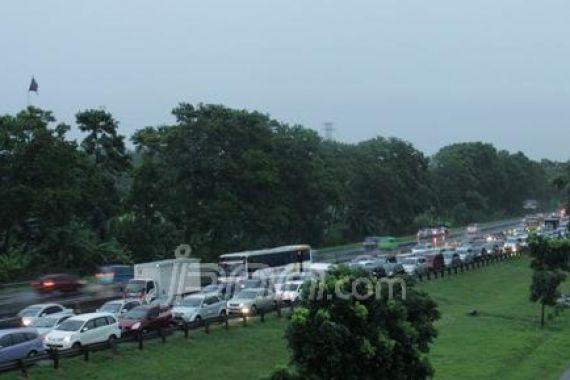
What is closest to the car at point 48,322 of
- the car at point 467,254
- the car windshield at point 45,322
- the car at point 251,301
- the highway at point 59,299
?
the car windshield at point 45,322

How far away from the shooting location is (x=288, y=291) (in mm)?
47906

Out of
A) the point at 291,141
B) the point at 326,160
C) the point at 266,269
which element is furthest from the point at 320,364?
the point at 326,160

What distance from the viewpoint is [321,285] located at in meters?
19.4

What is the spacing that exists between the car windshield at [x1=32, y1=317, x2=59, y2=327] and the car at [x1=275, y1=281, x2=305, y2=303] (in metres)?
14.8

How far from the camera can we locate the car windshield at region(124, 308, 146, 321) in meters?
36.3

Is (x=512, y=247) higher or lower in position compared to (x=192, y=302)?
higher

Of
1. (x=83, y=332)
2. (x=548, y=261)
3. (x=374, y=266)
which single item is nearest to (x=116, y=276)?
(x=374, y=266)

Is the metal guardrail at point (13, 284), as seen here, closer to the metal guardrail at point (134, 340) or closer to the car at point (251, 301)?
the car at point (251, 301)

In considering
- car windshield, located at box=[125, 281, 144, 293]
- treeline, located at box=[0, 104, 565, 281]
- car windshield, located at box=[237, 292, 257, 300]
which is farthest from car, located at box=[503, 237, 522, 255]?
car windshield, located at box=[125, 281, 144, 293]

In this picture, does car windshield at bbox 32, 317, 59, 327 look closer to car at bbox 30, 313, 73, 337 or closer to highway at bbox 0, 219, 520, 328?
car at bbox 30, 313, 73, 337

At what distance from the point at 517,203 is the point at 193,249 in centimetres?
13589

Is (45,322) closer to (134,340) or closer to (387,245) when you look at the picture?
(134,340)

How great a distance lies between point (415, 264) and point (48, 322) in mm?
36005

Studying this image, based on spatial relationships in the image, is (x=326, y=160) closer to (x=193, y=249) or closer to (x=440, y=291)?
(x=193, y=249)
